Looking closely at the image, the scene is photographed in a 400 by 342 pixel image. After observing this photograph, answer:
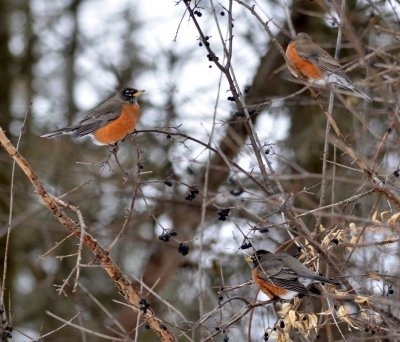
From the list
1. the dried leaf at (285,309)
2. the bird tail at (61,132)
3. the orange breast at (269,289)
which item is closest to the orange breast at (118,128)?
the bird tail at (61,132)

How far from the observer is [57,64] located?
10.4 meters

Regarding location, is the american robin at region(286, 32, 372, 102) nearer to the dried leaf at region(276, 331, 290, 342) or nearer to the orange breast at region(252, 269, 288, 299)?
the orange breast at region(252, 269, 288, 299)

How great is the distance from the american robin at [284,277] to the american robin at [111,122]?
5.04ft

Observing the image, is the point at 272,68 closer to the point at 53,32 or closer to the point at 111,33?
the point at 111,33

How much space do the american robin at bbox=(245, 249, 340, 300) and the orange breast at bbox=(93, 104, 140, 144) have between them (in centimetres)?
151

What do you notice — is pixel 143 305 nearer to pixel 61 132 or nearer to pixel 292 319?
pixel 292 319

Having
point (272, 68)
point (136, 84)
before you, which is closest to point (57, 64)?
point (136, 84)

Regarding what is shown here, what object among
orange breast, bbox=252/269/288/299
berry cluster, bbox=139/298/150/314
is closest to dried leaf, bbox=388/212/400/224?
orange breast, bbox=252/269/288/299

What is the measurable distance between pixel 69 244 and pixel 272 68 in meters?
3.36

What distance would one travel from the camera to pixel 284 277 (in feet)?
13.9

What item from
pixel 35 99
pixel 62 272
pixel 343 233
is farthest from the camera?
pixel 35 99

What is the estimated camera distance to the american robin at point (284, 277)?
12.7 feet

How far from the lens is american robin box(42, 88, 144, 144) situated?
18.1 feet

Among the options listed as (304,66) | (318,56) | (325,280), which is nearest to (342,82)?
(318,56)
